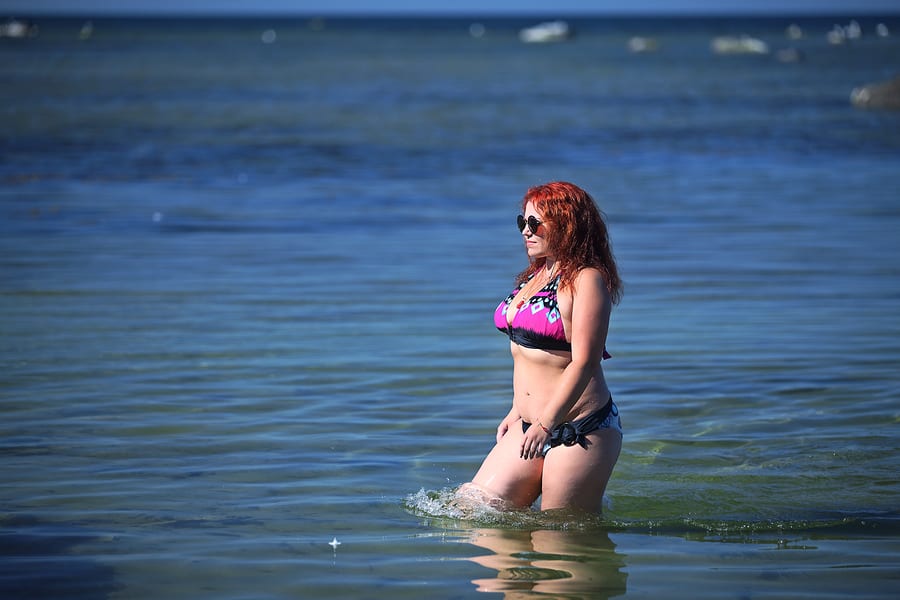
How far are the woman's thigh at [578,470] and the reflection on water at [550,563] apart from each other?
0.18m

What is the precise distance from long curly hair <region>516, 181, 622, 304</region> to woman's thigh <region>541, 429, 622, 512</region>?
63 centimetres

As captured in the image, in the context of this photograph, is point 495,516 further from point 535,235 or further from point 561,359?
point 535,235

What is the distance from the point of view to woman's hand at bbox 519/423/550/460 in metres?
5.23

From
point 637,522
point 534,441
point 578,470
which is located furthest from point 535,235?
point 637,522

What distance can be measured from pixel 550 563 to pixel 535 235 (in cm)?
137

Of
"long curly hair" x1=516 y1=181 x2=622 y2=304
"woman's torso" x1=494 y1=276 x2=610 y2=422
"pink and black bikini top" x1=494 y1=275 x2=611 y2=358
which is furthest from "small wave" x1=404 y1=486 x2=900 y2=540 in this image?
"long curly hair" x1=516 y1=181 x2=622 y2=304

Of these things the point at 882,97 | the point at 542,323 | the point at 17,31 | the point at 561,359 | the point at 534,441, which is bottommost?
the point at 534,441

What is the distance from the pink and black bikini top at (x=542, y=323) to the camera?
523 cm

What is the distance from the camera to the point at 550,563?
5.22m

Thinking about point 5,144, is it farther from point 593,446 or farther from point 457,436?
point 593,446

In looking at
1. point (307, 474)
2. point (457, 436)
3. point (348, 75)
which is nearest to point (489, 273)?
point (457, 436)

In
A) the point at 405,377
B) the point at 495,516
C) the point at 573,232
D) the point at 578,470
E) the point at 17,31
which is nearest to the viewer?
the point at 573,232

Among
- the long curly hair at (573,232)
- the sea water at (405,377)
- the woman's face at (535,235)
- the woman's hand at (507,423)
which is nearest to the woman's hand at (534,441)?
the woman's hand at (507,423)

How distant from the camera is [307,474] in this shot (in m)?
6.64
